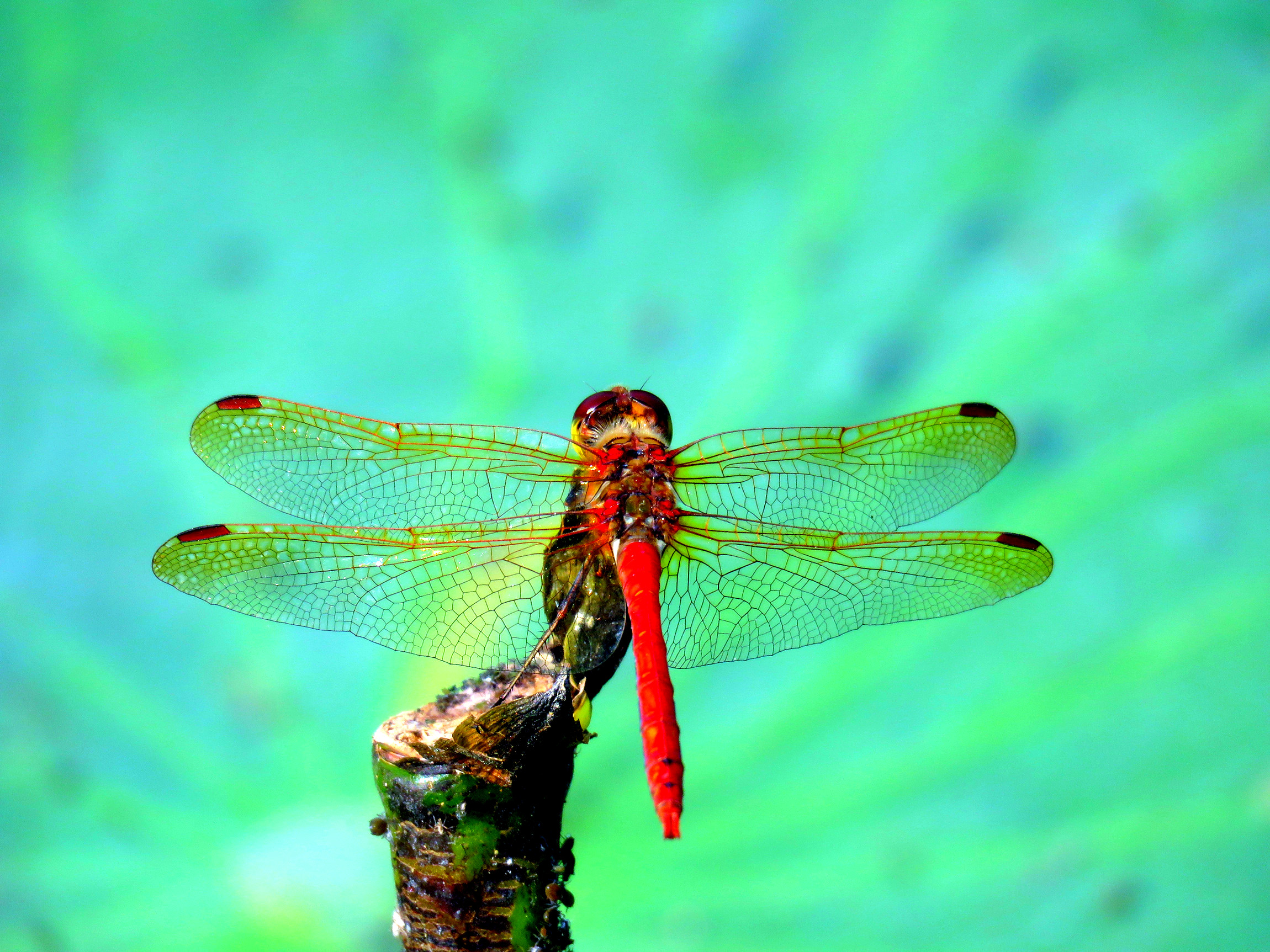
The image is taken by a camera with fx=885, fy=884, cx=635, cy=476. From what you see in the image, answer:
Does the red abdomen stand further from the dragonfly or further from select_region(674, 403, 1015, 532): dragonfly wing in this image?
select_region(674, 403, 1015, 532): dragonfly wing

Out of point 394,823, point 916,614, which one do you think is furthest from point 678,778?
Result: point 916,614

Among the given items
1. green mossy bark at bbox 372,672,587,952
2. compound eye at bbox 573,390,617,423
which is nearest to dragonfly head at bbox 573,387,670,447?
compound eye at bbox 573,390,617,423

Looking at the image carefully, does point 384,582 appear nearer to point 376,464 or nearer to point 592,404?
point 376,464

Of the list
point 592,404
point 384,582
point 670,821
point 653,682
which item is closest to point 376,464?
point 384,582

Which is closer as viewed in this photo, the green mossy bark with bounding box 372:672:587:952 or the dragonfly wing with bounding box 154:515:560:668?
the green mossy bark with bounding box 372:672:587:952

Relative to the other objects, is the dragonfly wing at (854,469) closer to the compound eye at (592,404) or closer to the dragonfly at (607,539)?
the dragonfly at (607,539)

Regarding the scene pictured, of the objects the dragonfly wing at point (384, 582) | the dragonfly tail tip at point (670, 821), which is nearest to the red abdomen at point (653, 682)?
the dragonfly tail tip at point (670, 821)
